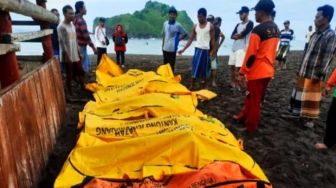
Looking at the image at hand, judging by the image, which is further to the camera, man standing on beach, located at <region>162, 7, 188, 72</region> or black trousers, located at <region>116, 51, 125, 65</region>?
black trousers, located at <region>116, 51, 125, 65</region>

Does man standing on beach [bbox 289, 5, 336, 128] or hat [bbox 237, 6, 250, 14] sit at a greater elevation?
hat [bbox 237, 6, 250, 14]

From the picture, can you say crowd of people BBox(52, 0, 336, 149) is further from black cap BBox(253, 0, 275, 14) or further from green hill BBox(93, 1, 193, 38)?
green hill BBox(93, 1, 193, 38)

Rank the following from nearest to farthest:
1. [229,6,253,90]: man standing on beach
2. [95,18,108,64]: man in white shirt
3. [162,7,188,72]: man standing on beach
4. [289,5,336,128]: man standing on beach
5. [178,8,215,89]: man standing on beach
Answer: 1. [289,5,336,128]: man standing on beach
2. [229,6,253,90]: man standing on beach
3. [178,8,215,89]: man standing on beach
4. [162,7,188,72]: man standing on beach
5. [95,18,108,64]: man in white shirt

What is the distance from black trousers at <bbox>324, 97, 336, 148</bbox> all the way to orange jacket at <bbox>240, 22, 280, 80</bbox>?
0.91 metres

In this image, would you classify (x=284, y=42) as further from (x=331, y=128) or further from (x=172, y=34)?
(x=331, y=128)

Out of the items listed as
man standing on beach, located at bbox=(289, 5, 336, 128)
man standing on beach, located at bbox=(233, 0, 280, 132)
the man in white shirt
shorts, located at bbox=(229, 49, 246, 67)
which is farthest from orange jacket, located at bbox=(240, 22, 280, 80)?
the man in white shirt

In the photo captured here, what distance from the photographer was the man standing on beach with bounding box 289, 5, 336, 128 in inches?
202

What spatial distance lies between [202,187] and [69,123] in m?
3.15

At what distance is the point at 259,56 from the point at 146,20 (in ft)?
241

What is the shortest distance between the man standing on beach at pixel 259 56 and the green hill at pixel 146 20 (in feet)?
→ 217

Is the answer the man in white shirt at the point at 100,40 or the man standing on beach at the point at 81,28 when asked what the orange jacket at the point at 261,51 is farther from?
the man in white shirt at the point at 100,40

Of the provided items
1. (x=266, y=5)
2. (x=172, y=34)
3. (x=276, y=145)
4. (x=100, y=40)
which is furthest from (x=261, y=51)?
(x=100, y=40)

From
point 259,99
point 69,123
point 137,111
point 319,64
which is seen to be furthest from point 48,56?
point 319,64

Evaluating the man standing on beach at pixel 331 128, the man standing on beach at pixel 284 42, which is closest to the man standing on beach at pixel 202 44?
the man standing on beach at pixel 331 128
